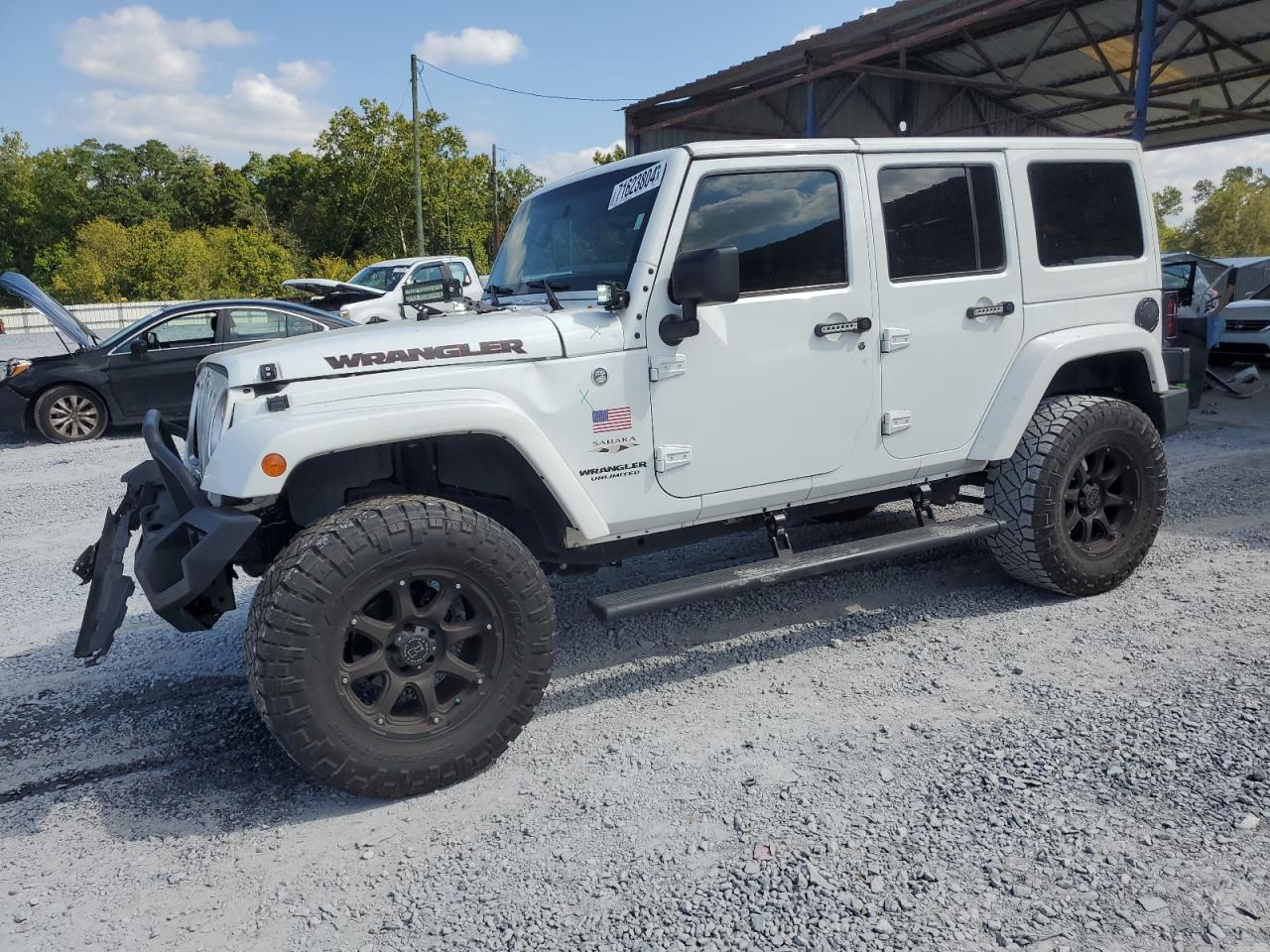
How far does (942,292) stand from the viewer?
3986 mm

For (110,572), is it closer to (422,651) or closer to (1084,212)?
(422,651)

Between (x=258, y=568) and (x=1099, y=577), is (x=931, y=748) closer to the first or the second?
(x=1099, y=577)

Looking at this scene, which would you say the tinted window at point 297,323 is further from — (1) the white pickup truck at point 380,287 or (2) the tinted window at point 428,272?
(2) the tinted window at point 428,272

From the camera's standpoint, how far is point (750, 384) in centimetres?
356

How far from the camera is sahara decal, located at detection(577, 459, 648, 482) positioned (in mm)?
3309

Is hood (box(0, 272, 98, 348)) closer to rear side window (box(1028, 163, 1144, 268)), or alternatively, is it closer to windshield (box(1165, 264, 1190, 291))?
rear side window (box(1028, 163, 1144, 268))

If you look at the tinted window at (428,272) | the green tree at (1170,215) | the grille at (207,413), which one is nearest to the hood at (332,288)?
the tinted window at (428,272)

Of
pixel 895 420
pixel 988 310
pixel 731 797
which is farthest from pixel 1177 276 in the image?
pixel 731 797

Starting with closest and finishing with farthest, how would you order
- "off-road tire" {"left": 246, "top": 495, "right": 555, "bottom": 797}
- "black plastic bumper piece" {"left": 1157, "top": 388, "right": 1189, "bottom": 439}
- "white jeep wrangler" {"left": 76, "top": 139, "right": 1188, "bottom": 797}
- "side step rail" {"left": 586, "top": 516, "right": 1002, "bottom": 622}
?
"off-road tire" {"left": 246, "top": 495, "right": 555, "bottom": 797}, "white jeep wrangler" {"left": 76, "top": 139, "right": 1188, "bottom": 797}, "side step rail" {"left": 586, "top": 516, "right": 1002, "bottom": 622}, "black plastic bumper piece" {"left": 1157, "top": 388, "right": 1189, "bottom": 439}

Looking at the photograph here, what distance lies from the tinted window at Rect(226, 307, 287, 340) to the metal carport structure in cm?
943

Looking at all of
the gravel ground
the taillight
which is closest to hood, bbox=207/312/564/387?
the gravel ground

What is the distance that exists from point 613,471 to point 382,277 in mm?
14102

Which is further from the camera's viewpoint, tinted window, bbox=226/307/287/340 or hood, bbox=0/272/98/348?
tinted window, bbox=226/307/287/340

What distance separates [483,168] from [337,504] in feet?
152
